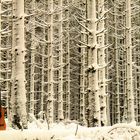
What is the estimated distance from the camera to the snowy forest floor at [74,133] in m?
6.87

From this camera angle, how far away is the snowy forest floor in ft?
22.5

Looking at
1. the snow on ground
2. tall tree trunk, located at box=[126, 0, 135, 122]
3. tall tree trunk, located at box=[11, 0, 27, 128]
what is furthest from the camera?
tall tree trunk, located at box=[126, 0, 135, 122]

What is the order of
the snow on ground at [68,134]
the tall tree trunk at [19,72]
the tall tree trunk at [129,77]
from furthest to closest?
the tall tree trunk at [129,77] → the tall tree trunk at [19,72] → the snow on ground at [68,134]

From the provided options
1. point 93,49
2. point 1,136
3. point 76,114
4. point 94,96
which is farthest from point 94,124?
point 76,114

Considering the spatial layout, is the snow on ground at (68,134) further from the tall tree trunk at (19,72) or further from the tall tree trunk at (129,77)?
the tall tree trunk at (129,77)

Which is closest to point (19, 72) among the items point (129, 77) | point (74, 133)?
point (74, 133)

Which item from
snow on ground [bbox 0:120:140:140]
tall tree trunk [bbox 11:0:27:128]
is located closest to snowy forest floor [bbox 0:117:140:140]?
snow on ground [bbox 0:120:140:140]

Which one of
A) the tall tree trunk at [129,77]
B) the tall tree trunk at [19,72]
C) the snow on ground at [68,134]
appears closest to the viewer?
the snow on ground at [68,134]

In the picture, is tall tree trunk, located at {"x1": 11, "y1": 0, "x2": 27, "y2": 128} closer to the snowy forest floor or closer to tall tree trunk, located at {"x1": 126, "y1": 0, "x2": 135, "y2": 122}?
the snowy forest floor

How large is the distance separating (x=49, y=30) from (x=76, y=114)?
2236cm

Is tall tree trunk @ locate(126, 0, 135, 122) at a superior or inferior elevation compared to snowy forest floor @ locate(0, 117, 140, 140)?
superior

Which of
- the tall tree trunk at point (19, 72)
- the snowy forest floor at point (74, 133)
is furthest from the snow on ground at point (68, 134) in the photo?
the tall tree trunk at point (19, 72)

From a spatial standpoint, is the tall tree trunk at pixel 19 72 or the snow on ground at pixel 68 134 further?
the tall tree trunk at pixel 19 72

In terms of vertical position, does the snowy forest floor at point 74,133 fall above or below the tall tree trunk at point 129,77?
below
